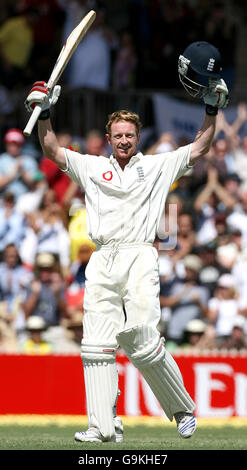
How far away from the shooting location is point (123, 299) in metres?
7.52

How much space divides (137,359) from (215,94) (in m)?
1.80

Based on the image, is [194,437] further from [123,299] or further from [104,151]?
[104,151]

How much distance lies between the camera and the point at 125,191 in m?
7.56

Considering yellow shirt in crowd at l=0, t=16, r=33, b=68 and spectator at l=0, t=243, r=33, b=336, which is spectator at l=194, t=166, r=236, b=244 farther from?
yellow shirt in crowd at l=0, t=16, r=33, b=68

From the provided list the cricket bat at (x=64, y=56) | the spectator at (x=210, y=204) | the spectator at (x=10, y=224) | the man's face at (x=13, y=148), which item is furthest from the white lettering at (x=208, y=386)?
the man's face at (x=13, y=148)

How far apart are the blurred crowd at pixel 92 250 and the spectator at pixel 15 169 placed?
12 mm

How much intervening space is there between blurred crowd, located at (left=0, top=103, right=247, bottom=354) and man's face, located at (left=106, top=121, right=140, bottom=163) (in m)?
4.16

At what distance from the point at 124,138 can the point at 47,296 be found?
17.2 ft

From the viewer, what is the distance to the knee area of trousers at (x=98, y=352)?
24.2ft

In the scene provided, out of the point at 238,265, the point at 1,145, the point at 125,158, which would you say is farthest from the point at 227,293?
the point at 125,158

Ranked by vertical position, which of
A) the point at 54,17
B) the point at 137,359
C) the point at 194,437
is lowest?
the point at 194,437

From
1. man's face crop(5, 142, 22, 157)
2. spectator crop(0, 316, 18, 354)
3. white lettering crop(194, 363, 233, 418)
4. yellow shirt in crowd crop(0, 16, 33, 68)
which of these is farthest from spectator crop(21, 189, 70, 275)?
yellow shirt in crowd crop(0, 16, 33, 68)

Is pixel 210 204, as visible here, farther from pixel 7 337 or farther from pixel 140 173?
pixel 140 173

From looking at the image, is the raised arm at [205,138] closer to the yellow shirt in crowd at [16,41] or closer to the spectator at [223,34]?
the yellow shirt in crowd at [16,41]
